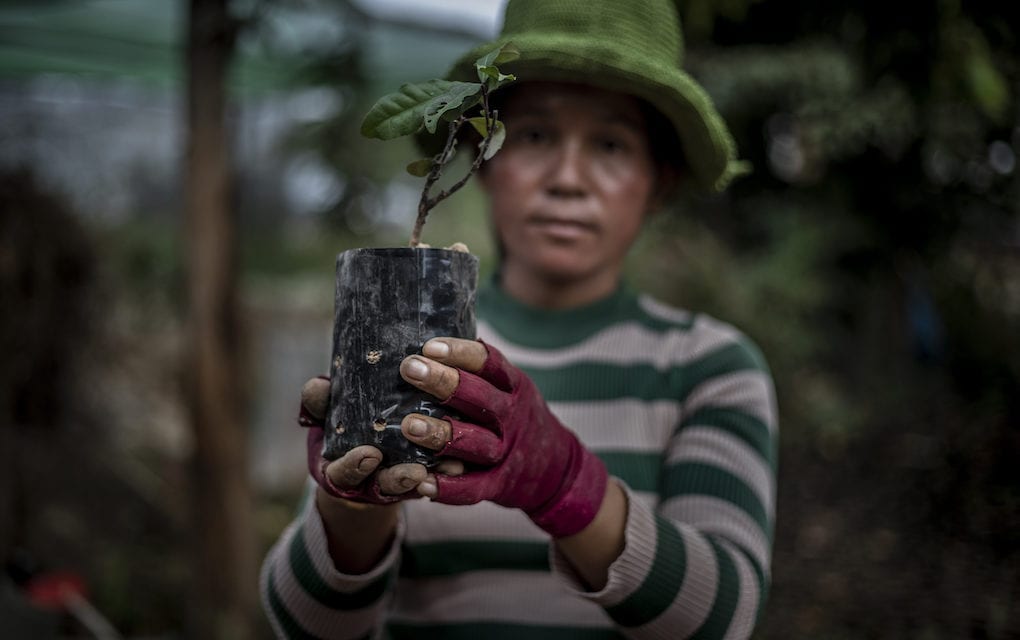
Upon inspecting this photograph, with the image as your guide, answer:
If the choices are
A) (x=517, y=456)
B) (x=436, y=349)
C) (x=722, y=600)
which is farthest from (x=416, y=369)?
(x=722, y=600)

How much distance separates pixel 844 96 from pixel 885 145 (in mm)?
271

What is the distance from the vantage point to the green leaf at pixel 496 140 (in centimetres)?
96

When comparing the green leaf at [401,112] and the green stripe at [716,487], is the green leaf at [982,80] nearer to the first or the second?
the green stripe at [716,487]

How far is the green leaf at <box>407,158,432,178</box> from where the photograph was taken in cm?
103

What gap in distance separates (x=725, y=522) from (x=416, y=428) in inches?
23.1

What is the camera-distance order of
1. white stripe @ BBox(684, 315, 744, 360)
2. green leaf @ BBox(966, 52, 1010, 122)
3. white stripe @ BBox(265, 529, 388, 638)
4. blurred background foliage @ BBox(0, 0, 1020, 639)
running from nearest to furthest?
white stripe @ BBox(265, 529, 388, 638) → white stripe @ BBox(684, 315, 744, 360) → green leaf @ BBox(966, 52, 1010, 122) → blurred background foliage @ BBox(0, 0, 1020, 639)

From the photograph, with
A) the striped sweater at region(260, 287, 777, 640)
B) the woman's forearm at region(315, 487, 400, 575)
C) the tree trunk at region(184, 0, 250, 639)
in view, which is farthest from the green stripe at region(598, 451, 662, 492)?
the tree trunk at region(184, 0, 250, 639)

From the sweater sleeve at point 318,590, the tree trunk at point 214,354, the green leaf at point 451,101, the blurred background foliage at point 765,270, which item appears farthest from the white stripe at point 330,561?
the tree trunk at point 214,354

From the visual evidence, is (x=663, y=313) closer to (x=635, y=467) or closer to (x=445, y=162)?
(x=635, y=467)

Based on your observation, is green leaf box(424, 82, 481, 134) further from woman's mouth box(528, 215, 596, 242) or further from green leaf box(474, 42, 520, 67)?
woman's mouth box(528, 215, 596, 242)

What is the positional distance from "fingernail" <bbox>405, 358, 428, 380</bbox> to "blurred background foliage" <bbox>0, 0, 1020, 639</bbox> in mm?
1285

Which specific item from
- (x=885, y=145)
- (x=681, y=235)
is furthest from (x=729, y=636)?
(x=681, y=235)

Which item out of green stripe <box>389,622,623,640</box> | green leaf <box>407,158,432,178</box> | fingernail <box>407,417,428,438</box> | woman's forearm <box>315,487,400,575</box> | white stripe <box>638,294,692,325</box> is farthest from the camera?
white stripe <box>638,294,692,325</box>

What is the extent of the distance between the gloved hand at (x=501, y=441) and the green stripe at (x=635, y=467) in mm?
326
